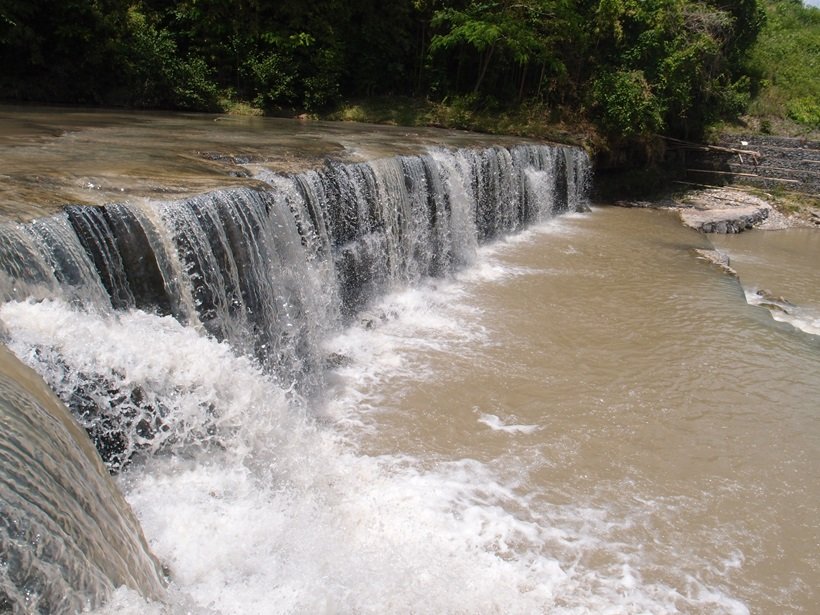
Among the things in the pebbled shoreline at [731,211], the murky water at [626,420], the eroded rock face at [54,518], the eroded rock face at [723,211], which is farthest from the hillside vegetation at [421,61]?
the eroded rock face at [54,518]

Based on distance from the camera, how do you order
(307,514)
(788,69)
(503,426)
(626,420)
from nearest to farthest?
(307,514) < (503,426) < (626,420) < (788,69)

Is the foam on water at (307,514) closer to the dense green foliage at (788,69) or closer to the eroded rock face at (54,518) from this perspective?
the eroded rock face at (54,518)

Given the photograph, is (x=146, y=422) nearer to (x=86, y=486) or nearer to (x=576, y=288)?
(x=86, y=486)

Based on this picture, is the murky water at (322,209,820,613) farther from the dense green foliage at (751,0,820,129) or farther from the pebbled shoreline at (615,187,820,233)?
the dense green foliage at (751,0,820,129)

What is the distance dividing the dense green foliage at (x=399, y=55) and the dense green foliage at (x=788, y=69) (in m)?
1.06

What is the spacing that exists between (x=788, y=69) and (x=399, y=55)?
452 inches

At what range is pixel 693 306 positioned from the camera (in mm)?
7996

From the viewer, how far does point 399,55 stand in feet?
55.7

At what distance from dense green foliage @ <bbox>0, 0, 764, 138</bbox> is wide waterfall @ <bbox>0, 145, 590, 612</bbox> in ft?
28.0

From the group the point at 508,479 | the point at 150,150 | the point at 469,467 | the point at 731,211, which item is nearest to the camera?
the point at 508,479

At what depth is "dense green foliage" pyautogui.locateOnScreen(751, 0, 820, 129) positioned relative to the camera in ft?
55.9

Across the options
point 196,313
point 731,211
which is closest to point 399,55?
point 731,211

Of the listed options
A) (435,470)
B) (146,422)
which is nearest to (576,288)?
(435,470)

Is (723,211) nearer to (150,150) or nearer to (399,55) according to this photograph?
(399,55)
